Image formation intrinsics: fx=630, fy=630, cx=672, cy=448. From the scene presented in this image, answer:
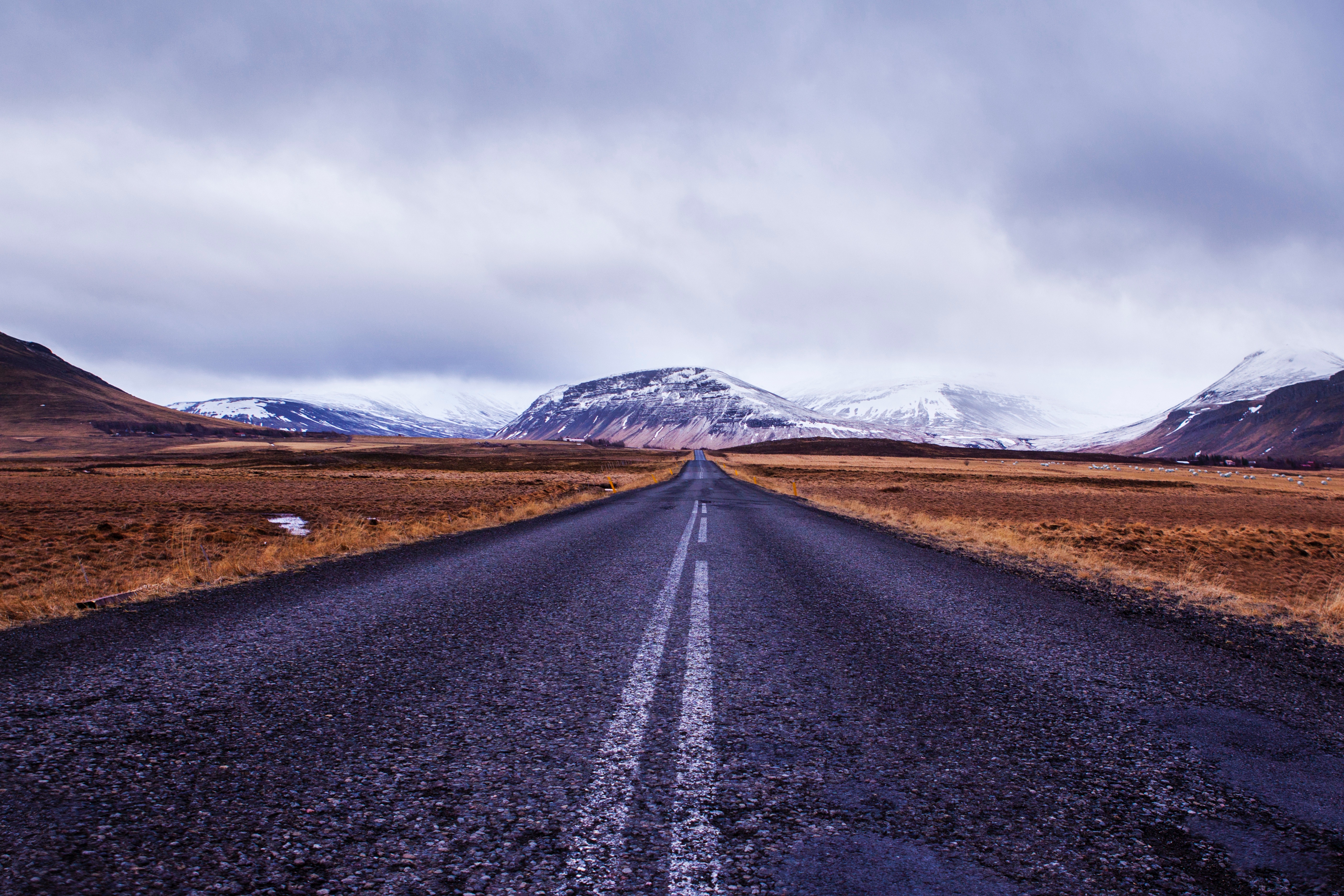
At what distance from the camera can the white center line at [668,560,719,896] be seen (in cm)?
244

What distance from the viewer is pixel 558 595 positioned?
7855mm

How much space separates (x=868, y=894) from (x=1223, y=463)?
670 ft

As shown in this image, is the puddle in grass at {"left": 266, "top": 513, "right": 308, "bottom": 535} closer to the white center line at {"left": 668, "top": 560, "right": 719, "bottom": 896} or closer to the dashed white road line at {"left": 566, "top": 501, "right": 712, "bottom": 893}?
the dashed white road line at {"left": 566, "top": 501, "right": 712, "bottom": 893}

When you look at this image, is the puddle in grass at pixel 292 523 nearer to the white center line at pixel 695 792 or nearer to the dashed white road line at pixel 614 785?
the dashed white road line at pixel 614 785

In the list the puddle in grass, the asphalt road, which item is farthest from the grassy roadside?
the asphalt road

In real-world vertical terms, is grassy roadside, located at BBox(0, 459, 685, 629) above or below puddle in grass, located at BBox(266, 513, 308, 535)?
above

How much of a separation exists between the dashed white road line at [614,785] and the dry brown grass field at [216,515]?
6.77m

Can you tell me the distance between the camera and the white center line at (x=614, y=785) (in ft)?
8.20

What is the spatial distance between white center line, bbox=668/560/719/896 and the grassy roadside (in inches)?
278

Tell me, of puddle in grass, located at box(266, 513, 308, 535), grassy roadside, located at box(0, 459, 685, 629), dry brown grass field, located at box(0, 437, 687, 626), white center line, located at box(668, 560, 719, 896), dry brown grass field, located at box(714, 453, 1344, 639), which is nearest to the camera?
white center line, located at box(668, 560, 719, 896)

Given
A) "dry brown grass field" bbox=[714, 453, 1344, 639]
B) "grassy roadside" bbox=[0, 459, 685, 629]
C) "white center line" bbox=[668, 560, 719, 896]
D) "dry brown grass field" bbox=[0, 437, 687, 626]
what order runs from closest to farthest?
"white center line" bbox=[668, 560, 719, 896], "grassy roadside" bbox=[0, 459, 685, 629], "dry brown grass field" bbox=[0, 437, 687, 626], "dry brown grass field" bbox=[714, 453, 1344, 639]

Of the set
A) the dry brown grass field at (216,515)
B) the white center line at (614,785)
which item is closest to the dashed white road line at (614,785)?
the white center line at (614,785)

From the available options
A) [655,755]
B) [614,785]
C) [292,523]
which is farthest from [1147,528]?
[292,523]

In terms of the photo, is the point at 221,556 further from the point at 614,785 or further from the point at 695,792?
the point at 695,792
